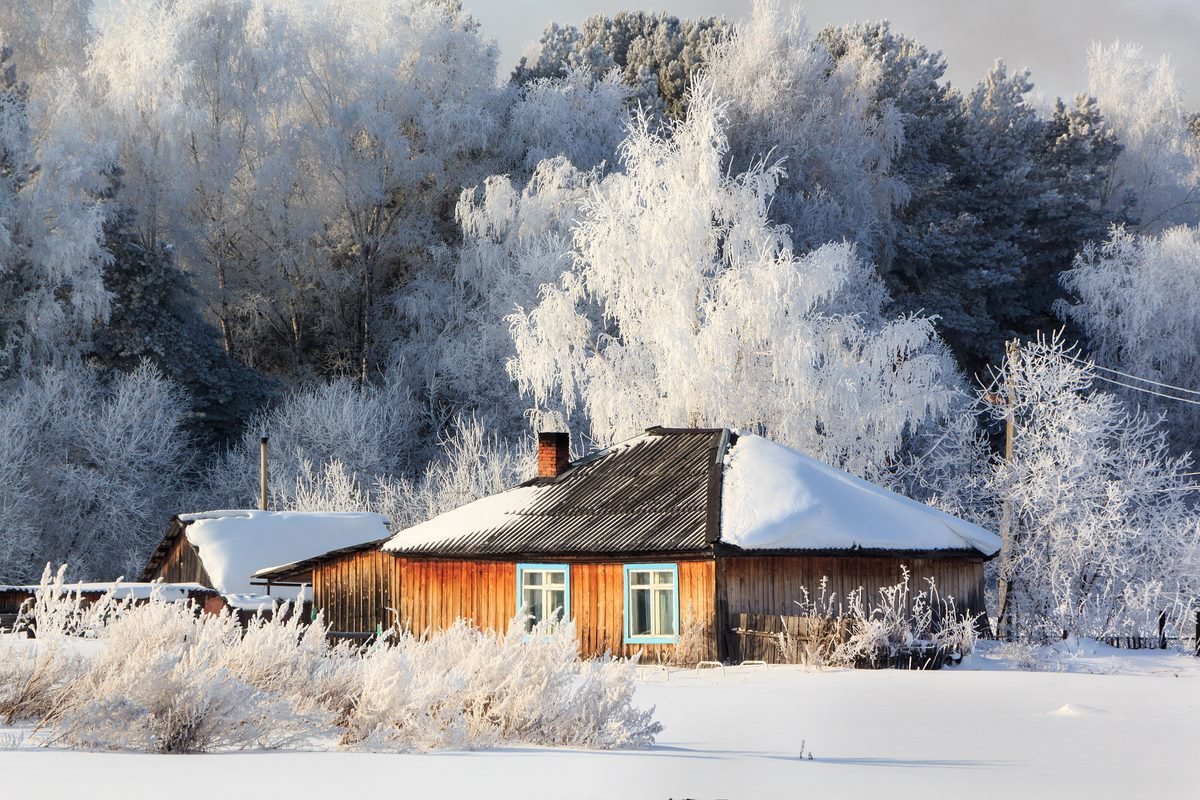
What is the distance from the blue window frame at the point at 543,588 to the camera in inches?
1035

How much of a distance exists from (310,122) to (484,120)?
20.4ft

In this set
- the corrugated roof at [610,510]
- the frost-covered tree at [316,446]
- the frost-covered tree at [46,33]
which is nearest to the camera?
the corrugated roof at [610,510]

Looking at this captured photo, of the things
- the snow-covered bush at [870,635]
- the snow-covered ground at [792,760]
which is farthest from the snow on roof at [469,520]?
the snow-covered ground at [792,760]

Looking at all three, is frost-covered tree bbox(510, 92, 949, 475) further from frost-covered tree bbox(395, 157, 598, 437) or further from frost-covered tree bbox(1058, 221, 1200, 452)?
frost-covered tree bbox(1058, 221, 1200, 452)

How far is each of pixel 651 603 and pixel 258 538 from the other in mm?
14980

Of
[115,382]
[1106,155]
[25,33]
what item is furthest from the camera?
[1106,155]

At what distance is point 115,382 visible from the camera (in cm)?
4512

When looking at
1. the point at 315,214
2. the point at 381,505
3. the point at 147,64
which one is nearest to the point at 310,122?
the point at 315,214

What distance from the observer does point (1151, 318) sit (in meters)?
50.7

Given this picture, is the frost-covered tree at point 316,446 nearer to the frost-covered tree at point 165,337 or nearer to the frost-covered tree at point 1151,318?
the frost-covered tree at point 165,337

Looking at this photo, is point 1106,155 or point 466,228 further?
point 1106,155

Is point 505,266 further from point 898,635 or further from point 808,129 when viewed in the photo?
point 898,635

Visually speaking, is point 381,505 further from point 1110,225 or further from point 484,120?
point 1110,225

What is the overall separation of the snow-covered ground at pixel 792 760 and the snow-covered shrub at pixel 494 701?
35 cm
